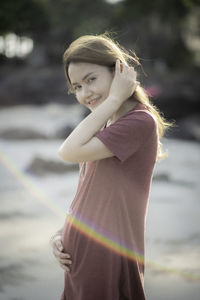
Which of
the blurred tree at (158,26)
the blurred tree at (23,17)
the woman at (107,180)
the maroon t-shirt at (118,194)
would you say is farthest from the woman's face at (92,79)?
the blurred tree at (158,26)

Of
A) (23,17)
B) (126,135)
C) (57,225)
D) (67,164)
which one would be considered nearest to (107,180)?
(126,135)

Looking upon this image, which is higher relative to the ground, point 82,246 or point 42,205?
point 42,205

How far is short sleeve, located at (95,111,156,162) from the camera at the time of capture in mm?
1366

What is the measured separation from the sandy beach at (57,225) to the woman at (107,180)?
4.20ft

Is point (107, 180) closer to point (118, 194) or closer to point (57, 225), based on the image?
point (118, 194)

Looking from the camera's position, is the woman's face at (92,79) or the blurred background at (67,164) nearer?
the woman's face at (92,79)

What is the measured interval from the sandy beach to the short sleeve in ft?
5.26

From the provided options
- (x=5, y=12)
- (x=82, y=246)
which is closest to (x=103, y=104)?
(x=82, y=246)

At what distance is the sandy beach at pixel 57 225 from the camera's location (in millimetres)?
2758

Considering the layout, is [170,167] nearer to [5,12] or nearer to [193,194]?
[193,194]

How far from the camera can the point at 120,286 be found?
1.46 metres

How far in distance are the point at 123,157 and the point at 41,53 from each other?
86.8 feet

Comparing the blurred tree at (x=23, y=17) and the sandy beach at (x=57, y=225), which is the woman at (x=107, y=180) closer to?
the sandy beach at (x=57, y=225)

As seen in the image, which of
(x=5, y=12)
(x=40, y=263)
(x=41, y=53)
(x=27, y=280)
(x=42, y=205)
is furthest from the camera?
(x=41, y=53)
